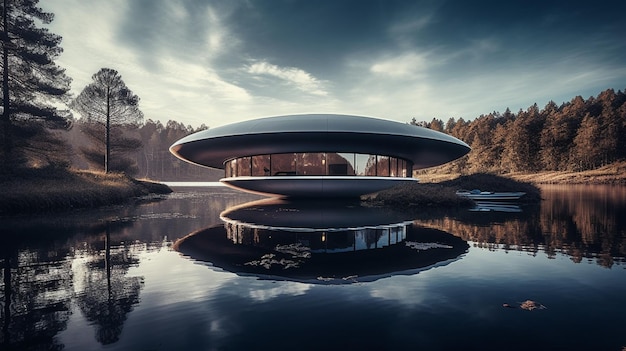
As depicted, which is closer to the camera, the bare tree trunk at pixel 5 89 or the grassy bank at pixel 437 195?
the grassy bank at pixel 437 195

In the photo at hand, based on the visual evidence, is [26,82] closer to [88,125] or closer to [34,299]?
[88,125]

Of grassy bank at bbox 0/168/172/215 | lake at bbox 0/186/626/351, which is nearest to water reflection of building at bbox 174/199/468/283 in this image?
lake at bbox 0/186/626/351

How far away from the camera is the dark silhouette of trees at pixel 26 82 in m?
23.5

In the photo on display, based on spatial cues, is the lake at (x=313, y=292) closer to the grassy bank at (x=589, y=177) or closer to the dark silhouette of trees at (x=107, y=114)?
the dark silhouette of trees at (x=107, y=114)

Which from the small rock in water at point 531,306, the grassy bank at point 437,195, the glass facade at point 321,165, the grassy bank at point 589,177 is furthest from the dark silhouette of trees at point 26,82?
the grassy bank at point 589,177

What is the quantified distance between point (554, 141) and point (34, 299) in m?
94.2

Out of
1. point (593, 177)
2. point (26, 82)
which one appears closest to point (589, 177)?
point (593, 177)

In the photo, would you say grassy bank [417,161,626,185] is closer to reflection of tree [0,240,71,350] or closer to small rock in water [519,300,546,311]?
small rock in water [519,300,546,311]

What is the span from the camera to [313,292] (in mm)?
4410

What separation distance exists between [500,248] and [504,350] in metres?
5.44

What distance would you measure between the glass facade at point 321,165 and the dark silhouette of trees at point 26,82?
62.3 feet

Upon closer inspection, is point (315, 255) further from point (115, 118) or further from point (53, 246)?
point (115, 118)

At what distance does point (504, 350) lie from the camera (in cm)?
285

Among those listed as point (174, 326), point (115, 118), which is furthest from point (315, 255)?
point (115, 118)
